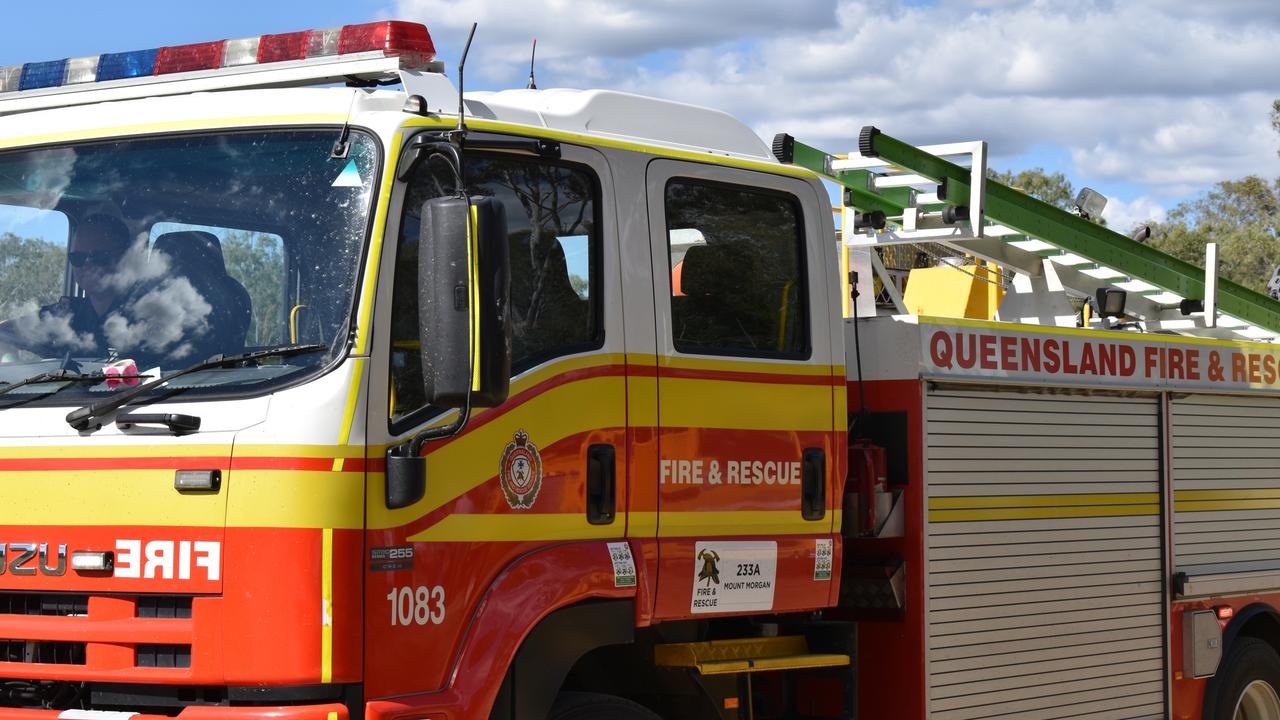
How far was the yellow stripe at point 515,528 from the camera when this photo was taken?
4.71 meters

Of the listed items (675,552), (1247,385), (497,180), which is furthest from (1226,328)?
(497,180)

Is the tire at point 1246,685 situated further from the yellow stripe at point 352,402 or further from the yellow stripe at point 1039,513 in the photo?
the yellow stripe at point 352,402

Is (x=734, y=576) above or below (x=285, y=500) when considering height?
below

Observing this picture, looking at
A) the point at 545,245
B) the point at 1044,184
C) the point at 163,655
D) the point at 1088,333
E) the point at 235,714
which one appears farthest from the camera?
the point at 1044,184

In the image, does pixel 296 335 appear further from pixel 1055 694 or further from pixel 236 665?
pixel 1055 694

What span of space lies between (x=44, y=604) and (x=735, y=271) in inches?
106

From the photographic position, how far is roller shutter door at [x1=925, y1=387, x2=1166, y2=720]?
6.59 metres

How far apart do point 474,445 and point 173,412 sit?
2.97 ft

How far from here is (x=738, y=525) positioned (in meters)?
5.64

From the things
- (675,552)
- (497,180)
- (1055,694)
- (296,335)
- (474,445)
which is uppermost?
(497,180)

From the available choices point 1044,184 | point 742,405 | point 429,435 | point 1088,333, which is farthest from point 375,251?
point 1044,184

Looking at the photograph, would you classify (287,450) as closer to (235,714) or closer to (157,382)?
(157,382)

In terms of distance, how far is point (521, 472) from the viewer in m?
4.98

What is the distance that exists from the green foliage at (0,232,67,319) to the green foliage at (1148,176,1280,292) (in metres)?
46.0
